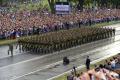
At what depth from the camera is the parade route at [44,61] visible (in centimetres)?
3797

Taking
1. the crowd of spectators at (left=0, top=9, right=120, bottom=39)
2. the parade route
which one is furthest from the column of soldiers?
the crowd of spectators at (left=0, top=9, right=120, bottom=39)

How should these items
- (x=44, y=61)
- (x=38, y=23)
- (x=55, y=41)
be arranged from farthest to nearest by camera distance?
1. (x=38, y=23)
2. (x=55, y=41)
3. (x=44, y=61)

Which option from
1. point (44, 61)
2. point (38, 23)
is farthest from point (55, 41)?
point (38, 23)

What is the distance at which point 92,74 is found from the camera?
28.0 metres

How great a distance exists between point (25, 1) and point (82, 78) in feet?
368

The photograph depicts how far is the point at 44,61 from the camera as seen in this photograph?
145 ft

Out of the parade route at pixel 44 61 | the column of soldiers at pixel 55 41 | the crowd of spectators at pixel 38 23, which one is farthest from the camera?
the crowd of spectators at pixel 38 23

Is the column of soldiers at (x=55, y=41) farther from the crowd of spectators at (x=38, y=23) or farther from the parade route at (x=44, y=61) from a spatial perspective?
the crowd of spectators at (x=38, y=23)

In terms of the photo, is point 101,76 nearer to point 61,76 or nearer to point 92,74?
point 92,74

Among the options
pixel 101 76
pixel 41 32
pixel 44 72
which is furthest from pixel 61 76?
pixel 41 32

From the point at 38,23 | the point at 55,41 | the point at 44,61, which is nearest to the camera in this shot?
the point at 44,61

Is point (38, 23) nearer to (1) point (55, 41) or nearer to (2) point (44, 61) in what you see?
(1) point (55, 41)

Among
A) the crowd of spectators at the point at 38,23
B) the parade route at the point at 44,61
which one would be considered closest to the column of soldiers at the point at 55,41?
the parade route at the point at 44,61

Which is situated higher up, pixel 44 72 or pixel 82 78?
pixel 82 78
